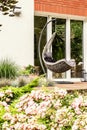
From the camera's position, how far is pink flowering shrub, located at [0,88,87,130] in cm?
336

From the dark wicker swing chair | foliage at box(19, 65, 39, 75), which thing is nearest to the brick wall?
the dark wicker swing chair

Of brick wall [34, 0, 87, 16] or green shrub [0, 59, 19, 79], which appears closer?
green shrub [0, 59, 19, 79]

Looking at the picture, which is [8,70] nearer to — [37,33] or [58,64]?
[58,64]

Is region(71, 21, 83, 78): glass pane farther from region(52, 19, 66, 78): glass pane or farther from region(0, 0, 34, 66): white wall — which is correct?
region(0, 0, 34, 66): white wall

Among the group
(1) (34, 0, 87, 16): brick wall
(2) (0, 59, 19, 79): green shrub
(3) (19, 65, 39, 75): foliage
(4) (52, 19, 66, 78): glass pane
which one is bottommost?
(3) (19, 65, 39, 75): foliage

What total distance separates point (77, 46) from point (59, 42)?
1119 mm

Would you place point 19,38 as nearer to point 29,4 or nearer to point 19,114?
point 29,4

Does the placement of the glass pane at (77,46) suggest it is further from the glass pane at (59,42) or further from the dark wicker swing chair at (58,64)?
the dark wicker swing chair at (58,64)

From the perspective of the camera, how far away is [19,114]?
3643 mm

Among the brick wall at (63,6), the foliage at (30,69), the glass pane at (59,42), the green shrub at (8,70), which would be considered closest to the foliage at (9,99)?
the green shrub at (8,70)

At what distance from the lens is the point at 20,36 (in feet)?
54.3

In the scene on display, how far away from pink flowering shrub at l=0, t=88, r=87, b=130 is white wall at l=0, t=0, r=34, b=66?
474 inches

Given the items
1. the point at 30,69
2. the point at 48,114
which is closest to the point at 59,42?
the point at 30,69

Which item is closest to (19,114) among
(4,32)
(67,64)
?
(67,64)
